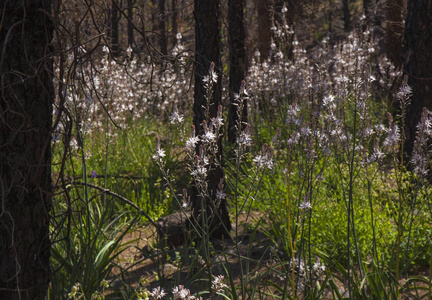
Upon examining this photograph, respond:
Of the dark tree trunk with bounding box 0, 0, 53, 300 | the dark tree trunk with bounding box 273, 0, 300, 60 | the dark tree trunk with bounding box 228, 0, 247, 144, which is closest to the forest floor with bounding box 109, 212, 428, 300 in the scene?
the dark tree trunk with bounding box 0, 0, 53, 300

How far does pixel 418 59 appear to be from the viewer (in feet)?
19.6

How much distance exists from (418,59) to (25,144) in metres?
5.29

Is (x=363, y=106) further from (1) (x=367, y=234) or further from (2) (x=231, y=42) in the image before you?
(2) (x=231, y=42)

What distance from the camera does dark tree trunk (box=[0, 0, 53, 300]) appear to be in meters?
2.13

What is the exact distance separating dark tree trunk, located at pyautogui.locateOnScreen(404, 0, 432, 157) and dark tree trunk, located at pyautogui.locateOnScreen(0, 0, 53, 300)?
16.2ft

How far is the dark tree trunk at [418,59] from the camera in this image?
5805mm

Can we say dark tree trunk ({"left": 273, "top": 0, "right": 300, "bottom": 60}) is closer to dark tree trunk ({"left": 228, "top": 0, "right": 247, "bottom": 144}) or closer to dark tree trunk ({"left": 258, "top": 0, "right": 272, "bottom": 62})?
dark tree trunk ({"left": 258, "top": 0, "right": 272, "bottom": 62})

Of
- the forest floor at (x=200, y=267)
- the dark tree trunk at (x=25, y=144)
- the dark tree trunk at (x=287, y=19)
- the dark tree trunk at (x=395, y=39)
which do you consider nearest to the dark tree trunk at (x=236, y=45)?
the dark tree trunk at (x=287, y=19)

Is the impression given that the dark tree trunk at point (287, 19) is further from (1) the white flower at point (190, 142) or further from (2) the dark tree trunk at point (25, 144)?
Result: (2) the dark tree trunk at point (25, 144)

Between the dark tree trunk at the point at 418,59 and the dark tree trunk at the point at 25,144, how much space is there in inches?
195

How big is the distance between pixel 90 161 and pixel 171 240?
8.43ft

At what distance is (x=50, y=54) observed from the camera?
2131mm

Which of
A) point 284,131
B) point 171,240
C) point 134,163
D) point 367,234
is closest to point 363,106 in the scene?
point 367,234

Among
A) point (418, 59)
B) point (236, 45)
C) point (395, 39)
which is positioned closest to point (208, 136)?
point (418, 59)
